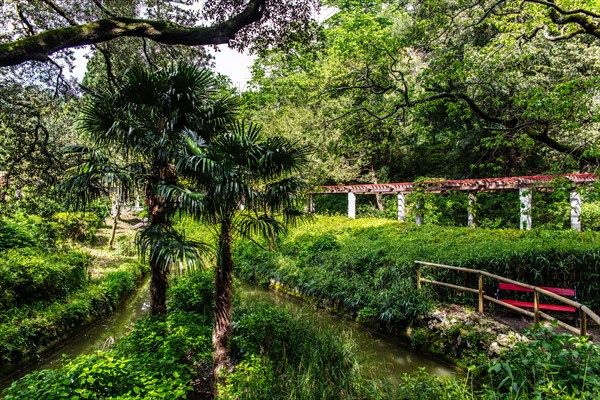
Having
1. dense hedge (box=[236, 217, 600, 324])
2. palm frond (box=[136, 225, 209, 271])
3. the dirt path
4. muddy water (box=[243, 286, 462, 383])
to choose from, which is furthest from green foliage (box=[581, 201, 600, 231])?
palm frond (box=[136, 225, 209, 271])

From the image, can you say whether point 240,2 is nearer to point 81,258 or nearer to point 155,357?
point 155,357

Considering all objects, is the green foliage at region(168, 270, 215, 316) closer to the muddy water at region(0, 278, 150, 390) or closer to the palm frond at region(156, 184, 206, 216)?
the muddy water at region(0, 278, 150, 390)

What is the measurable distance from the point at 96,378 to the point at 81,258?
7.53 metres

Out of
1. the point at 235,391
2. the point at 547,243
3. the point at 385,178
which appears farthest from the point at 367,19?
the point at 235,391

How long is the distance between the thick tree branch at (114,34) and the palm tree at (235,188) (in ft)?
5.43

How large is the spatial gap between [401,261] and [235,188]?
223 inches

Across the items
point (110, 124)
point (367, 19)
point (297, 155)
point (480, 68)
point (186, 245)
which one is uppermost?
point (367, 19)

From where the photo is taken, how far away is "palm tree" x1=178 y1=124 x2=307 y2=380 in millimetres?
4570

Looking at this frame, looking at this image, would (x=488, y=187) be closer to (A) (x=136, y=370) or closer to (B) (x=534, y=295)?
(B) (x=534, y=295)

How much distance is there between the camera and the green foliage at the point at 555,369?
330 cm

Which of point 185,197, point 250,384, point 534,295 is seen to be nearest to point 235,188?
point 185,197

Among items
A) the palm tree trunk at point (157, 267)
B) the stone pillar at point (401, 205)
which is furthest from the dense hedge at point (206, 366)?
the stone pillar at point (401, 205)

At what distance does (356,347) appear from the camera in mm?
6074

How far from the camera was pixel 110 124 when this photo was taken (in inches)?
215
